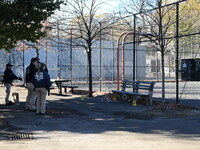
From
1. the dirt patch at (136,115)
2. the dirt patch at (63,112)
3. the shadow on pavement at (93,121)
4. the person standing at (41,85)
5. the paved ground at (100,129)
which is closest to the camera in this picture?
Answer: the paved ground at (100,129)

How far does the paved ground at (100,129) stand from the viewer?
6059mm

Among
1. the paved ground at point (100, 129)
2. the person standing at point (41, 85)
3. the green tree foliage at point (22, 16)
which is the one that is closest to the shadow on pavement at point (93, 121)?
the paved ground at point (100, 129)

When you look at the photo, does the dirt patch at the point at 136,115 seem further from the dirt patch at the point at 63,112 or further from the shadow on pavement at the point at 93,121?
the dirt patch at the point at 63,112

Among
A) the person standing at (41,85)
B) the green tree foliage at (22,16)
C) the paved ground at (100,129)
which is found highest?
the green tree foliage at (22,16)

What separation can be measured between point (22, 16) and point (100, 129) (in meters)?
4.69

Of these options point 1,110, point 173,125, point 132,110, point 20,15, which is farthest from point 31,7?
point 173,125

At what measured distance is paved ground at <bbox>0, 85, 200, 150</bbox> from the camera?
6.06 meters

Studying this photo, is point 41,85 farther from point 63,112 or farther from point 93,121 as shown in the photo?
point 93,121

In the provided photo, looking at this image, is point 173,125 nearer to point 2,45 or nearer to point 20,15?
point 20,15

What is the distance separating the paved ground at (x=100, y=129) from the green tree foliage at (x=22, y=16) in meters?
2.68

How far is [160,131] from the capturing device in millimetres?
7227

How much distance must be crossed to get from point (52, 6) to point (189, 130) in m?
6.40

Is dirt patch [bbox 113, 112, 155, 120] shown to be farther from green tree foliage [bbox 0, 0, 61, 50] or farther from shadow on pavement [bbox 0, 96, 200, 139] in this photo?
green tree foliage [bbox 0, 0, 61, 50]

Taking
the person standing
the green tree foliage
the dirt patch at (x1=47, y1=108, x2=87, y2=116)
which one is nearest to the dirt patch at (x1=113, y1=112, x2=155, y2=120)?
the dirt patch at (x1=47, y1=108, x2=87, y2=116)
